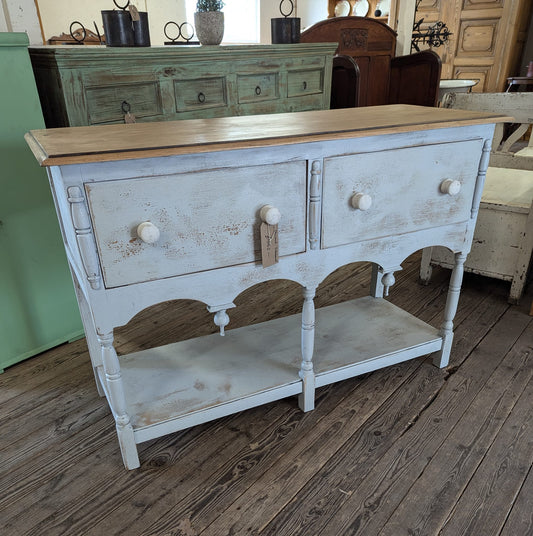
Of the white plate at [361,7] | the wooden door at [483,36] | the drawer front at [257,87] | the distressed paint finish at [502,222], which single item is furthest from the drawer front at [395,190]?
the white plate at [361,7]

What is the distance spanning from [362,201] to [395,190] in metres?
0.15

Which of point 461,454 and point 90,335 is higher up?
point 90,335

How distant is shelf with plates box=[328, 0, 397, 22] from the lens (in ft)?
20.2

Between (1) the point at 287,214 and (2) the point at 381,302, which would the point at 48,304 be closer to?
(1) the point at 287,214

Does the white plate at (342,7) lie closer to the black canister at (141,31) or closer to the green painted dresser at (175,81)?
the green painted dresser at (175,81)

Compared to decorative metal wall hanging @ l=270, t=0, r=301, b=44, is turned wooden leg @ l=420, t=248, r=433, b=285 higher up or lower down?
lower down

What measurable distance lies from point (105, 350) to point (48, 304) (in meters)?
0.86

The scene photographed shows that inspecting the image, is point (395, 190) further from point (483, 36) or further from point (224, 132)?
point (483, 36)

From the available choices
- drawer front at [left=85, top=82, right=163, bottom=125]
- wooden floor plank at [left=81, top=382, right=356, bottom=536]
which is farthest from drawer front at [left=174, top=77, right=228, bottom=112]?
wooden floor plank at [left=81, top=382, right=356, bottom=536]

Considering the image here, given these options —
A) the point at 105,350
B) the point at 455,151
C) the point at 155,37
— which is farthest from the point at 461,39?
the point at 105,350

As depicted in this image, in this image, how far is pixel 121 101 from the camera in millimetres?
1872

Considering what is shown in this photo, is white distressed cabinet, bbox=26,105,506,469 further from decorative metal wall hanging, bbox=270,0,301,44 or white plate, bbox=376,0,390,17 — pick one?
white plate, bbox=376,0,390,17

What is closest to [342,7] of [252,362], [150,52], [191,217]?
[150,52]

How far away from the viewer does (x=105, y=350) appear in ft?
3.87
